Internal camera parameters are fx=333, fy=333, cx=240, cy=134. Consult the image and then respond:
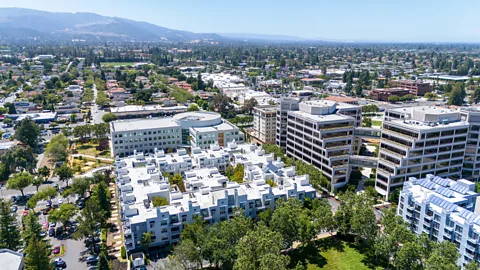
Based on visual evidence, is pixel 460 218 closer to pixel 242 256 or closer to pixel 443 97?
pixel 242 256

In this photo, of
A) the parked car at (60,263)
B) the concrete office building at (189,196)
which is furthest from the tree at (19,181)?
the parked car at (60,263)

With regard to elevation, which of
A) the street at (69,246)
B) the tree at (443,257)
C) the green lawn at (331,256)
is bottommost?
the street at (69,246)

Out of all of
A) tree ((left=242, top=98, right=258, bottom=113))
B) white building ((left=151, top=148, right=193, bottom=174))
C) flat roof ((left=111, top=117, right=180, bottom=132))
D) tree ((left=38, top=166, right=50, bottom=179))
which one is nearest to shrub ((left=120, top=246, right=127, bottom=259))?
white building ((left=151, top=148, right=193, bottom=174))

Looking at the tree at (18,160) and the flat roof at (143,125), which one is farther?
the flat roof at (143,125)

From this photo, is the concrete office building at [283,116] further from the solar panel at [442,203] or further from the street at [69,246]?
the street at [69,246]

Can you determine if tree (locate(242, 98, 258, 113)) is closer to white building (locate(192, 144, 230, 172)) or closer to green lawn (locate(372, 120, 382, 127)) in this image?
green lawn (locate(372, 120, 382, 127))
